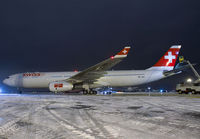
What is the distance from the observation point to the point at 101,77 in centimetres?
2152

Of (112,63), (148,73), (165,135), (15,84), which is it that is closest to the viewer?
(165,135)

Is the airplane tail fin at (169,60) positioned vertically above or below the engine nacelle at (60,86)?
above

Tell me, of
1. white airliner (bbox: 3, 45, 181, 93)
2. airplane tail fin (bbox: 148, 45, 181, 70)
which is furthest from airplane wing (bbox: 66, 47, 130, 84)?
airplane tail fin (bbox: 148, 45, 181, 70)

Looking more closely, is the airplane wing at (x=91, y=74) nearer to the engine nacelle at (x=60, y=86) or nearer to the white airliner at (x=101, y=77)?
the white airliner at (x=101, y=77)

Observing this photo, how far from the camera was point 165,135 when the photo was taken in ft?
11.2

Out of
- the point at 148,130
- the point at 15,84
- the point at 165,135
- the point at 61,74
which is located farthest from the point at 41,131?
the point at 15,84

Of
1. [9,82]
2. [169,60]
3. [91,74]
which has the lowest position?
[9,82]

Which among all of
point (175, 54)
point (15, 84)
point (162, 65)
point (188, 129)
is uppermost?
point (175, 54)

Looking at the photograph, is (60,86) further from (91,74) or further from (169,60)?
(169,60)

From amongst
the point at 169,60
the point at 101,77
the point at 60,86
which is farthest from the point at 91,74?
the point at 169,60

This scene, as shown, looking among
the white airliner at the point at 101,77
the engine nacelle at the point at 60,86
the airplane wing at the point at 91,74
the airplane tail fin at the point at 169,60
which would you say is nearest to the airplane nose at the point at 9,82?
the white airliner at the point at 101,77

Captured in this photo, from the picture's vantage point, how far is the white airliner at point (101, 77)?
1856 cm

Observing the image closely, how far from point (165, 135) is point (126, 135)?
2.53 feet

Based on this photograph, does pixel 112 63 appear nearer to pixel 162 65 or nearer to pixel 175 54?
pixel 162 65
